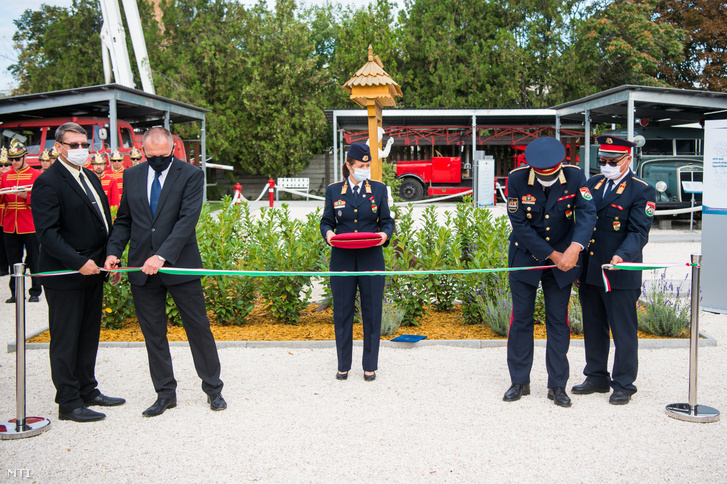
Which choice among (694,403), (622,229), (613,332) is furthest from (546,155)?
(694,403)

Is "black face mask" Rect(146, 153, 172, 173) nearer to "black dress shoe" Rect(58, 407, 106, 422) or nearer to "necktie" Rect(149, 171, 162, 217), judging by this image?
"necktie" Rect(149, 171, 162, 217)

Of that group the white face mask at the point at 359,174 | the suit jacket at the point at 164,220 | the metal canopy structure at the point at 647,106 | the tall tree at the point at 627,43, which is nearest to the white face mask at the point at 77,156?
the suit jacket at the point at 164,220

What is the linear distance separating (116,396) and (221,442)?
1.33m

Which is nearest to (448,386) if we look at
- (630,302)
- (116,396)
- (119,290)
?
(630,302)

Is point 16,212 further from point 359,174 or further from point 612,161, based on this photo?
point 612,161

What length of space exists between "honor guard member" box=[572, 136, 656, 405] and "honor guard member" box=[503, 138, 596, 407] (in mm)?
238

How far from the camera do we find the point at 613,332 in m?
4.53

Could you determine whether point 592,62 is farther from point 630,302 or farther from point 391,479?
point 391,479

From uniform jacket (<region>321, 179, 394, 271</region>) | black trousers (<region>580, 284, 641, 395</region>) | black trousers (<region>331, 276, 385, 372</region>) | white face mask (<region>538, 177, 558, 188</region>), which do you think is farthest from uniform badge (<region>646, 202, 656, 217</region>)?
black trousers (<region>331, 276, 385, 372</region>)

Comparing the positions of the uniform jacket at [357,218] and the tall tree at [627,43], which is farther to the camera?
the tall tree at [627,43]

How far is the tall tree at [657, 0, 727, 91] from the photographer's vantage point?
1037 inches

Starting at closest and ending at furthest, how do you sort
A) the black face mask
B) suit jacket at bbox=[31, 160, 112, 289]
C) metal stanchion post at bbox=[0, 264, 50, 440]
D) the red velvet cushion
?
1. metal stanchion post at bbox=[0, 264, 50, 440]
2. suit jacket at bbox=[31, 160, 112, 289]
3. the black face mask
4. the red velvet cushion

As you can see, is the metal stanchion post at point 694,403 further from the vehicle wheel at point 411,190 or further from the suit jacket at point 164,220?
the vehicle wheel at point 411,190

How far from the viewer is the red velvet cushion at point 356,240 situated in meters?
4.77
